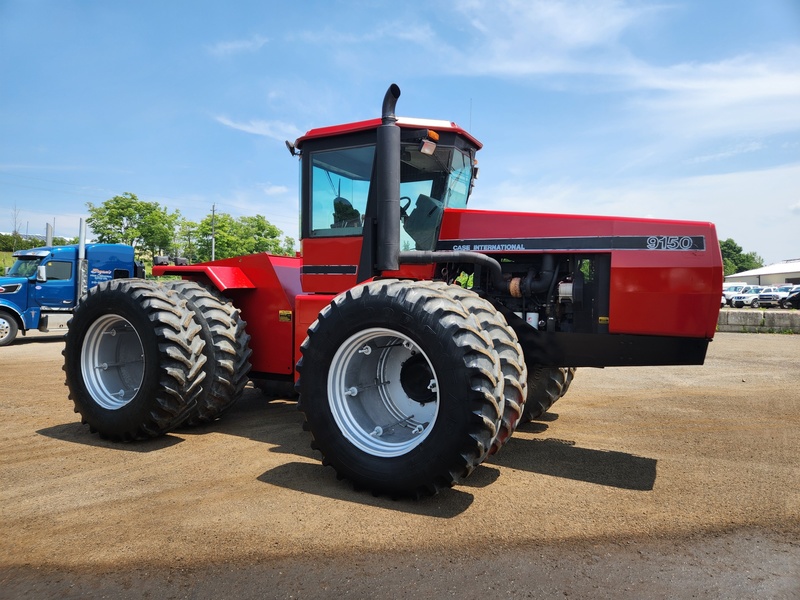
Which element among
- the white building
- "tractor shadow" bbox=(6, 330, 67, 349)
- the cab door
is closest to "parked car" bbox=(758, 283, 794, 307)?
the white building

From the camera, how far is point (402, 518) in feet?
12.0

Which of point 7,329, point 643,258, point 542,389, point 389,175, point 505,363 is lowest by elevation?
point 7,329

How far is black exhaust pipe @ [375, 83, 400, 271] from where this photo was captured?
15.5 ft

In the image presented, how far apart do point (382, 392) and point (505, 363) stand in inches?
46.4

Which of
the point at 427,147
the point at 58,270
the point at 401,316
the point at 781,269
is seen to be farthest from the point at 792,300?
the point at 781,269

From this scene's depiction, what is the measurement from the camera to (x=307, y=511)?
3.74 m

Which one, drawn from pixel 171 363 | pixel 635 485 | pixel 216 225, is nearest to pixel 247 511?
pixel 171 363

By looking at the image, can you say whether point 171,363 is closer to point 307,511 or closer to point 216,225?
point 307,511

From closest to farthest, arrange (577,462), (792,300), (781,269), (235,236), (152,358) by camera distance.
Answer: (577,462) < (152,358) < (792,300) < (235,236) < (781,269)

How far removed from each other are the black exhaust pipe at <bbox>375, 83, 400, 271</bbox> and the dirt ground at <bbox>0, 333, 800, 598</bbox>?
76.4 inches

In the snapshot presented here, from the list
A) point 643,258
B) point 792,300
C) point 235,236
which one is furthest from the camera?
point 235,236

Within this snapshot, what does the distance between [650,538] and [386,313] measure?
211 cm

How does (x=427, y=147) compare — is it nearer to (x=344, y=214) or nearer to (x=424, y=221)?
(x=424, y=221)

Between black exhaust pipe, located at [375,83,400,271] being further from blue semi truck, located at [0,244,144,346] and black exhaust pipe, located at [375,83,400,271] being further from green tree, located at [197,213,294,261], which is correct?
green tree, located at [197,213,294,261]
